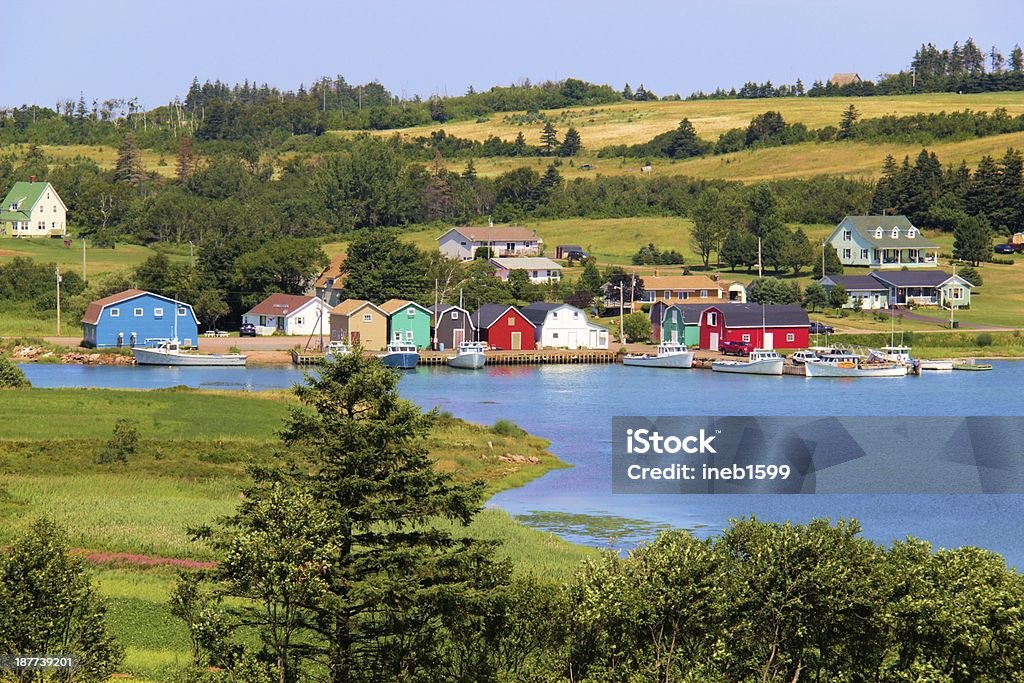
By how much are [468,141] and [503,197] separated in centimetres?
3103

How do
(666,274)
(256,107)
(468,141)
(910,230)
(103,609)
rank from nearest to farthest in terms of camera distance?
(103,609) < (666,274) < (910,230) < (468,141) < (256,107)

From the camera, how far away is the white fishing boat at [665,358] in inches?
2849

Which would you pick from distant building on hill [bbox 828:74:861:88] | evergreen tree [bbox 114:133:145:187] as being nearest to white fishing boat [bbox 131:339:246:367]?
evergreen tree [bbox 114:133:145:187]

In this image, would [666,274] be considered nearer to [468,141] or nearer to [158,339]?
[158,339]

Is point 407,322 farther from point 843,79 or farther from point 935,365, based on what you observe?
point 843,79

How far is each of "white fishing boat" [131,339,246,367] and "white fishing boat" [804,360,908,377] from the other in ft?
86.2

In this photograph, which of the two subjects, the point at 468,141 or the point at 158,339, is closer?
the point at 158,339

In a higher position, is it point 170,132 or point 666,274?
point 170,132

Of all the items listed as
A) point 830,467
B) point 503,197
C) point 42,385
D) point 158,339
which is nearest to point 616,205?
point 503,197

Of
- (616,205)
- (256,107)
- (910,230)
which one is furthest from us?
(256,107)

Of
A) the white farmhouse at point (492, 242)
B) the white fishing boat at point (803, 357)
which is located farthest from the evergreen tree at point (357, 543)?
the white farmhouse at point (492, 242)

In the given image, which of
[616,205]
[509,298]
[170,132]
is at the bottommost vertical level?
[509,298]

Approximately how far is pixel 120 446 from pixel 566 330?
4094 cm

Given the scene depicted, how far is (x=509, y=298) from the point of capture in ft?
274
